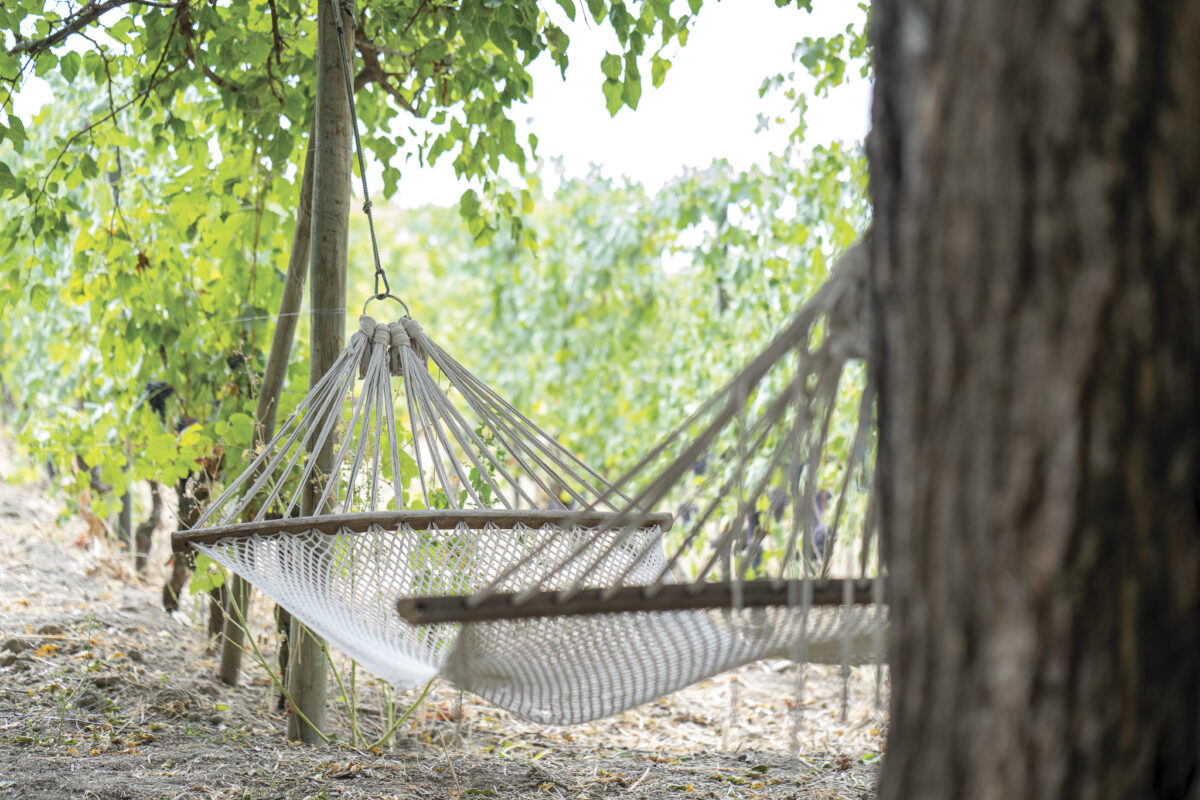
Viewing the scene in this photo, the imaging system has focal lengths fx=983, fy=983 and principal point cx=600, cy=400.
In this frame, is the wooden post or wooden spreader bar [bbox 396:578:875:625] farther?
the wooden post

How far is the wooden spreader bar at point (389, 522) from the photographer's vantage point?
1407mm

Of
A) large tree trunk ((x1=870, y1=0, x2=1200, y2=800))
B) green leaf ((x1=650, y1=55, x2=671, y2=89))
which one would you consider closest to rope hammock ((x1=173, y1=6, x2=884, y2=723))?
large tree trunk ((x1=870, y1=0, x2=1200, y2=800))

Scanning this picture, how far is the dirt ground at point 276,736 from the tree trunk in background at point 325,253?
99 mm

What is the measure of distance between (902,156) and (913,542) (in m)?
0.25

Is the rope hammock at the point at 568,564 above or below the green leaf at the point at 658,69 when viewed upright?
below

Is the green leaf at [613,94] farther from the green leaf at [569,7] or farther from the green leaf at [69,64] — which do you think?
the green leaf at [69,64]

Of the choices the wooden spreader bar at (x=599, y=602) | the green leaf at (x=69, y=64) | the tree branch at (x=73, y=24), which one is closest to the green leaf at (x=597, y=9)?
the tree branch at (x=73, y=24)

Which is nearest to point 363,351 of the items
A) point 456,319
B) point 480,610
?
point 480,610

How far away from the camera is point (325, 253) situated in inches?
73.1

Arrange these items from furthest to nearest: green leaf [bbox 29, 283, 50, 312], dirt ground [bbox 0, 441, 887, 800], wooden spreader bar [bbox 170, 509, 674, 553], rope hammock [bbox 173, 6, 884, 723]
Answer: green leaf [bbox 29, 283, 50, 312], dirt ground [bbox 0, 441, 887, 800], wooden spreader bar [bbox 170, 509, 674, 553], rope hammock [bbox 173, 6, 884, 723]

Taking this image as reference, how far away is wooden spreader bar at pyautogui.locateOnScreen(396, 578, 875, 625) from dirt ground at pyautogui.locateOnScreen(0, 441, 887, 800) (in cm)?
52

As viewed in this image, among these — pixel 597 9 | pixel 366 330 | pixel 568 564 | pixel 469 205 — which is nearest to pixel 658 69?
pixel 597 9

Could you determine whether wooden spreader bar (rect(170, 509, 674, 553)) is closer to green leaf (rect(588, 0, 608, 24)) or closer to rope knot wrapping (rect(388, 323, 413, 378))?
rope knot wrapping (rect(388, 323, 413, 378))

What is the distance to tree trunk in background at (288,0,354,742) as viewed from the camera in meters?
1.85
